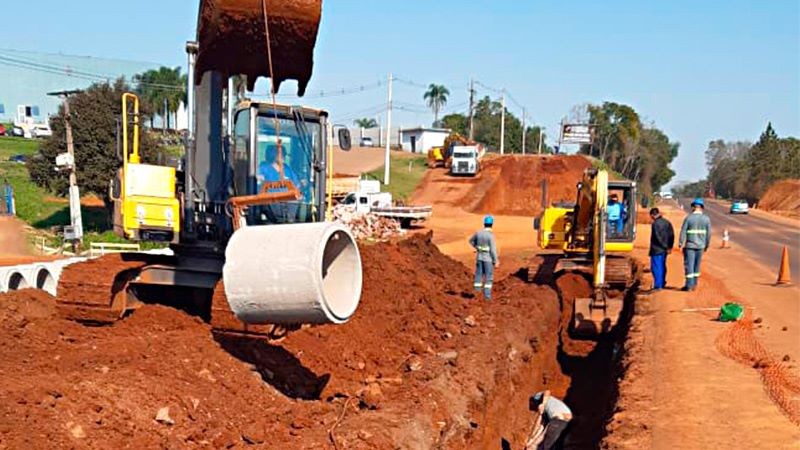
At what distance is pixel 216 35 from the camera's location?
812cm

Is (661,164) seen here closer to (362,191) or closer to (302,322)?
(362,191)

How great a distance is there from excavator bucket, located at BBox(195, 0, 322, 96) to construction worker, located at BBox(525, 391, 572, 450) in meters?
4.43

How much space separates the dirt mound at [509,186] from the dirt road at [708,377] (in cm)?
3221

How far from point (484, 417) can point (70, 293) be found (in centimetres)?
508

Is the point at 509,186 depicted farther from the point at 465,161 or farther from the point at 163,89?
the point at 163,89

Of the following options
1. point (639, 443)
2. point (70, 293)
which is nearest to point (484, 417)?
point (639, 443)

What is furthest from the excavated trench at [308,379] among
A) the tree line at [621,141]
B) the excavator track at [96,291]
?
the tree line at [621,141]

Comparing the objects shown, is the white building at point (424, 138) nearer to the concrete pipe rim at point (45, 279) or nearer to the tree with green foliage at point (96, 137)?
the tree with green foliage at point (96, 137)

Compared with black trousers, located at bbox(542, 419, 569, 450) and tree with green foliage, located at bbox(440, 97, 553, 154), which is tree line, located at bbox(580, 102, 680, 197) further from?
black trousers, located at bbox(542, 419, 569, 450)

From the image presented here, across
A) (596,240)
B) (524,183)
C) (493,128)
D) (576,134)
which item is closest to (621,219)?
(596,240)

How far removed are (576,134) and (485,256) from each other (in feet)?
198

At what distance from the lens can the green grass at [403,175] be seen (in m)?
50.4

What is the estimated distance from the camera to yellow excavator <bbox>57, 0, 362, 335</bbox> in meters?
8.01

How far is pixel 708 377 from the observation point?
8664 millimetres
